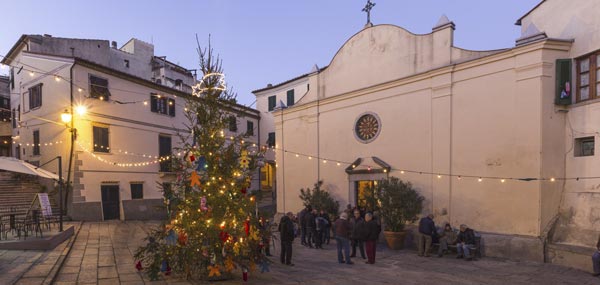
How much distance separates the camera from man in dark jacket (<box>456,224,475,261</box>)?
1095 cm

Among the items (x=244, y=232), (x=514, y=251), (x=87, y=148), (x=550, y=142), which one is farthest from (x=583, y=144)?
(x=87, y=148)

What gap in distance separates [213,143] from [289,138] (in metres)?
10.4

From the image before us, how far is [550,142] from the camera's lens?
1042 cm

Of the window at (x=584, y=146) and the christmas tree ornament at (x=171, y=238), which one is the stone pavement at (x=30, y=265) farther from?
the window at (x=584, y=146)

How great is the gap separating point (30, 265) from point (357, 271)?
774cm

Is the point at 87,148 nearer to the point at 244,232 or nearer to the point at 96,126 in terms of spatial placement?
the point at 96,126

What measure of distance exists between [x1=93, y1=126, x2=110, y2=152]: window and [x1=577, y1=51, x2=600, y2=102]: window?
20330 millimetres

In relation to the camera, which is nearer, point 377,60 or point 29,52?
point 377,60

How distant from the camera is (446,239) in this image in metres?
11.5

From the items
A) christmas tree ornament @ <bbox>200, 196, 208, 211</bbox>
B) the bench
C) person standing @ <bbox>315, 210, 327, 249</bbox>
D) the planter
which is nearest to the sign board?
christmas tree ornament @ <bbox>200, 196, 208, 211</bbox>

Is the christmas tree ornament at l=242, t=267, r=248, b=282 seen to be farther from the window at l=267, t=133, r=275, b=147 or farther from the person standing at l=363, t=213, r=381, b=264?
the window at l=267, t=133, r=275, b=147

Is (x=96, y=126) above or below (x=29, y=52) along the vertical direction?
below

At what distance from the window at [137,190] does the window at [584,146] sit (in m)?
20.4

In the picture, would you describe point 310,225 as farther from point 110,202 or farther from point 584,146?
point 110,202
